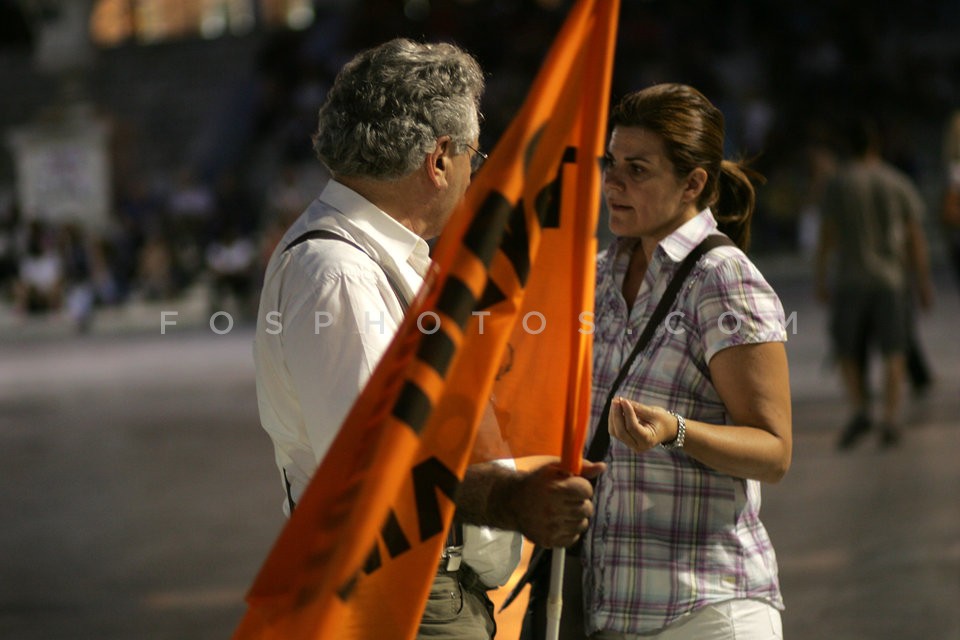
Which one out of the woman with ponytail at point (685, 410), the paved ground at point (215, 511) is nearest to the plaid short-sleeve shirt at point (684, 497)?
the woman with ponytail at point (685, 410)

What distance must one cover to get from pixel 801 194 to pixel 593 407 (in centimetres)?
1537

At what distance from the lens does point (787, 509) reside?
6.46 metres

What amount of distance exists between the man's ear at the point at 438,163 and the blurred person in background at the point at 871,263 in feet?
19.1

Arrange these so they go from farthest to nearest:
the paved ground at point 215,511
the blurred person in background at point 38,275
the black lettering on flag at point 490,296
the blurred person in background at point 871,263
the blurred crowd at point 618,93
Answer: the blurred person in background at point 38,275
the blurred crowd at point 618,93
the blurred person in background at point 871,263
the paved ground at point 215,511
the black lettering on flag at point 490,296

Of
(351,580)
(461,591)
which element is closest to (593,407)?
(461,591)

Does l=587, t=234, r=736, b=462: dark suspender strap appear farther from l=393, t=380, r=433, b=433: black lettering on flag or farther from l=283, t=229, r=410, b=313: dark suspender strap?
l=393, t=380, r=433, b=433: black lettering on flag

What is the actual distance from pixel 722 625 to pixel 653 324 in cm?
61

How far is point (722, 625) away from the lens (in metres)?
2.59

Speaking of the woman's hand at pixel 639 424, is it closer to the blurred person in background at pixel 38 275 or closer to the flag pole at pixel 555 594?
the flag pole at pixel 555 594

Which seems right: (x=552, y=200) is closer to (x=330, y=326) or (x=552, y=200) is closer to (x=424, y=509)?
(x=330, y=326)

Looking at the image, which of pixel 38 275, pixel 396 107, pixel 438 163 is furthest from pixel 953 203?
pixel 38 275

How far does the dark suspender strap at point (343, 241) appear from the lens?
2.29 meters

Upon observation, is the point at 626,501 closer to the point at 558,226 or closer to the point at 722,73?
the point at 558,226

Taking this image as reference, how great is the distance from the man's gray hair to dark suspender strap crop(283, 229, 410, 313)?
Answer: 14 centimetres
